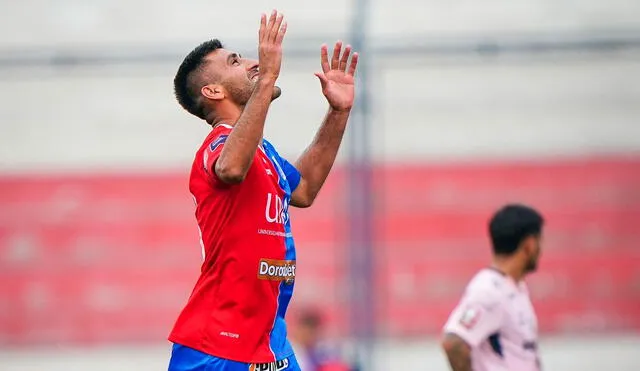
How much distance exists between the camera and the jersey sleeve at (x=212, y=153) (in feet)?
12.5

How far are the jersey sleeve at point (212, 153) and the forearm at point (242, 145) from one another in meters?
0.07

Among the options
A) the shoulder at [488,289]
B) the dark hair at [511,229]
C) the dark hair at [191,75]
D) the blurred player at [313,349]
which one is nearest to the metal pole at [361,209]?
the blurred player at [313,349]

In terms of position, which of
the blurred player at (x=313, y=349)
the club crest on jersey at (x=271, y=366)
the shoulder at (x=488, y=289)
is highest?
the shoulder at (x=488, y=289)

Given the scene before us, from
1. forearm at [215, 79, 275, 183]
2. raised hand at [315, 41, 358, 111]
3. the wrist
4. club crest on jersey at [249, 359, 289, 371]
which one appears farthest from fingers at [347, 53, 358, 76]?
club crest on jersey at [249, 359, 289, 371]

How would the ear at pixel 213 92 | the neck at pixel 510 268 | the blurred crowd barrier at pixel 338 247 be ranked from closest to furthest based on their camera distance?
the ear at pixel 213 92 → the neck at pixel 510 268 → the blurred crowd barrier at pixel 338 247

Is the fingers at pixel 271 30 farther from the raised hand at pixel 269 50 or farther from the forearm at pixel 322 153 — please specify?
the forearm at pixel 322 153

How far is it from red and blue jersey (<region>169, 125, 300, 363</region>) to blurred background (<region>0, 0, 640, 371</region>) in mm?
4092

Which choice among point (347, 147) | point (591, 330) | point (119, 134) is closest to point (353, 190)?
point (347, 147)

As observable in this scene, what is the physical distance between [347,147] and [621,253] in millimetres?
3735

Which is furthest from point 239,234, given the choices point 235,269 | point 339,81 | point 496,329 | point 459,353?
point 496,329

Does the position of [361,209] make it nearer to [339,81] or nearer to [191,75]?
[339,81]

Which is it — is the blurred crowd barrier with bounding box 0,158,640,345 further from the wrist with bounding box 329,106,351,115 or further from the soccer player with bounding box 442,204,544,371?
the wrist with bounding box 329,106,351,115

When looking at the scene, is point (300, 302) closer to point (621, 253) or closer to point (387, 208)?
point (387, 208)

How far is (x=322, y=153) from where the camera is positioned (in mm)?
4539
